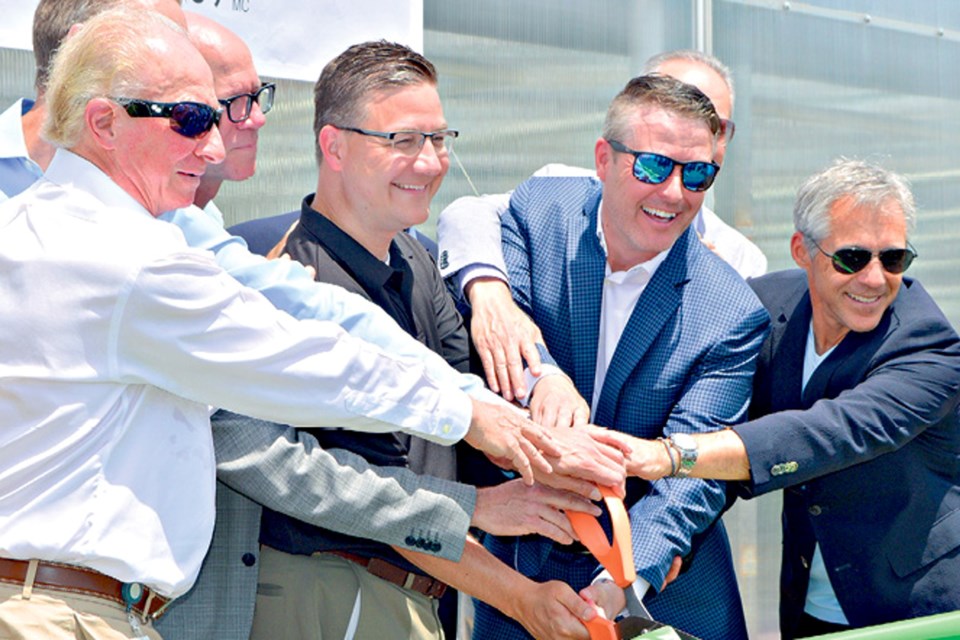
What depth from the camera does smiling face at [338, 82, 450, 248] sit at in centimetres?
317

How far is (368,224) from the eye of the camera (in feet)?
10.4

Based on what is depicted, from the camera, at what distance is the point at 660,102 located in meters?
3.55

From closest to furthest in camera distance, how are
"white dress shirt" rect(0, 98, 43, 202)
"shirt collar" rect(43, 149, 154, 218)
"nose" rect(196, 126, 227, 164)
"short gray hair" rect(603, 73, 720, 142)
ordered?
"shirt collar" rect(43, 149, 154, 218) < "nose" rect(196, 126, 227, 164) < "white dress shirt" rect(0, 98, 43, 202) < "short gray hair" rect(603, 73, 720, 142)

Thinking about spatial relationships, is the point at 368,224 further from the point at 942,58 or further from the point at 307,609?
the point at 942,58

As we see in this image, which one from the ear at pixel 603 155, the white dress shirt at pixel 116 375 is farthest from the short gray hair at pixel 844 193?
the white dress shirt at pixel 116 375

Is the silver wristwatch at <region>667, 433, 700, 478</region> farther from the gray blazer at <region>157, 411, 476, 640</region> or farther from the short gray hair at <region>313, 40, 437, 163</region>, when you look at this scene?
the short gray hair at <region>313, 40, 437, 163</region>

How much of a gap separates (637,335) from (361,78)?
96cm

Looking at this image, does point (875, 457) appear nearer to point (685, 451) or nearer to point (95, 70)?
point (685, 451)

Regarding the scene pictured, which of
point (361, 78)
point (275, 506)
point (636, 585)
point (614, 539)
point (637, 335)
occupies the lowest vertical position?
point (636, 585)

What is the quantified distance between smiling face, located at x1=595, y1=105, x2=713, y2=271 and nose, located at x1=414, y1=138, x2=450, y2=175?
567mm

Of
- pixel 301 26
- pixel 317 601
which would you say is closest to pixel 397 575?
pixel 317 601

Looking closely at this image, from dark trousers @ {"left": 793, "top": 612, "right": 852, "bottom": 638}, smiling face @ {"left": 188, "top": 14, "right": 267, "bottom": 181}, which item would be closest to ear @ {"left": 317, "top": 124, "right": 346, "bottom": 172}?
smiling face @ {"left": 188, "top": 14, "right": 267, "bottom": 181}

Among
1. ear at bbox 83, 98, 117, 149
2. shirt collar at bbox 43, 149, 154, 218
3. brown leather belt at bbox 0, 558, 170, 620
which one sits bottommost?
brown leather belt at bbox 0, 558, 170, 620

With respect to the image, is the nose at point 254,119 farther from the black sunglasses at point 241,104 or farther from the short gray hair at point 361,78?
the short gray hair at point 361,78
